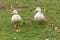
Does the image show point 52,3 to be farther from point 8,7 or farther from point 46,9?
point 8,7

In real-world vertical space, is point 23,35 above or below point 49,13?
below

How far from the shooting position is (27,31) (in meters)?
7.82

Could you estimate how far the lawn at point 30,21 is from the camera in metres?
7.50

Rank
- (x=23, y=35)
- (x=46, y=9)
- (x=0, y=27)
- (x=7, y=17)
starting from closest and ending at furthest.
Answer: (x=23, y=35) → (x=0, y=27) → (x=7, y=17) → (x=46, y=9)

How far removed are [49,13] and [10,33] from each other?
7.86 feet

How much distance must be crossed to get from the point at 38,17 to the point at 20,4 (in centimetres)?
270

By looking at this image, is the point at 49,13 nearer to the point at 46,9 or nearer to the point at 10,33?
the point at 46,9

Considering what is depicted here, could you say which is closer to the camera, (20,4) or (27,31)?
(27,31)

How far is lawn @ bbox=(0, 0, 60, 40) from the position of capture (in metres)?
7.50

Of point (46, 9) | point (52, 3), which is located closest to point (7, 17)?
point (46, 9)

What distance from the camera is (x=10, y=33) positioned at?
7715mm

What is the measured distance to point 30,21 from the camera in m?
8.73

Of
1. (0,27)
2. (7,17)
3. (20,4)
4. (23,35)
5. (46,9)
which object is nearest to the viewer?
(23,35)

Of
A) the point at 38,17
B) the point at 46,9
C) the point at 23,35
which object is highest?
the point at 46,9
